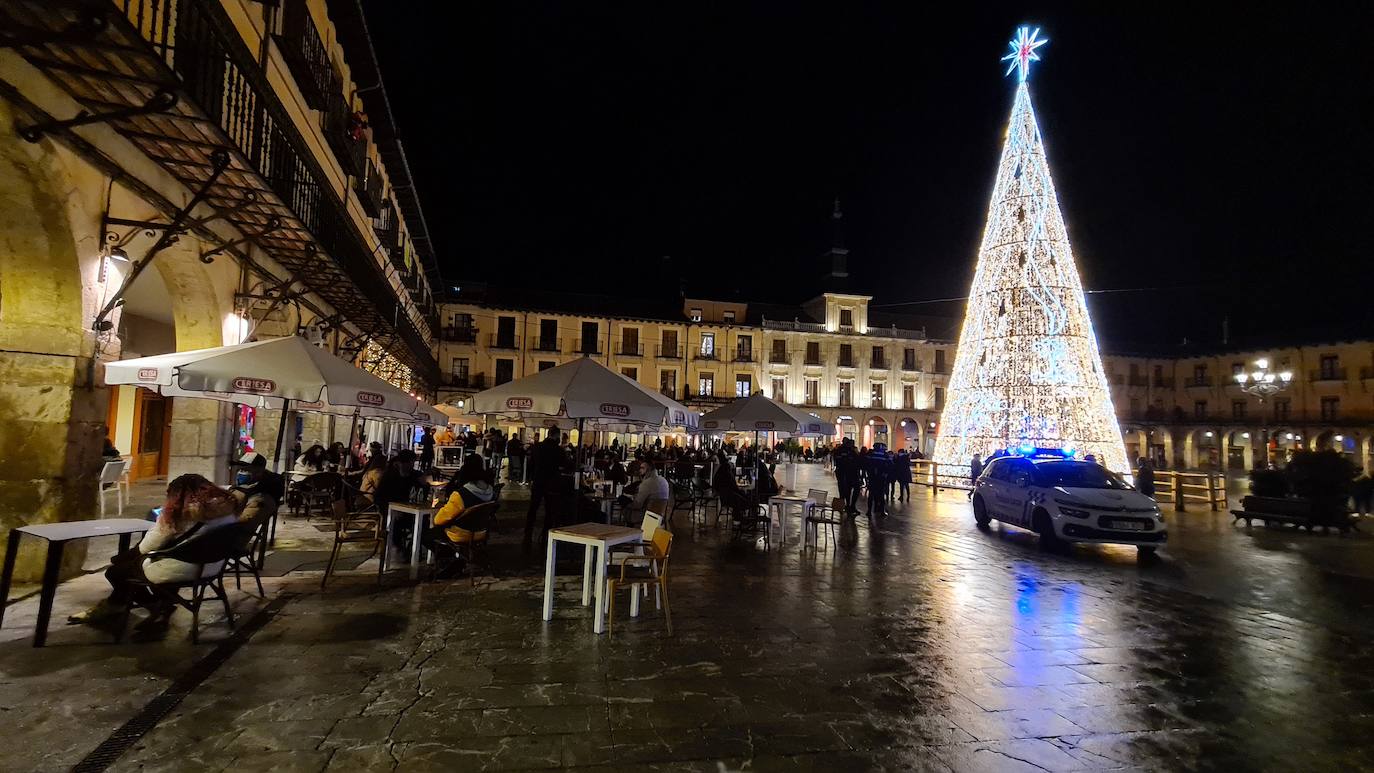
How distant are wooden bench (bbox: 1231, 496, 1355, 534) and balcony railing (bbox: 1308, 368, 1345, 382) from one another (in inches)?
1587

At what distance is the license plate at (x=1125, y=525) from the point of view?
28.6ft

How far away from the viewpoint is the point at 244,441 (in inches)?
410

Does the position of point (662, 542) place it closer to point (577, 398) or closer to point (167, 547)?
point (577, 398)

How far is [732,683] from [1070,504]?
24.4 ft

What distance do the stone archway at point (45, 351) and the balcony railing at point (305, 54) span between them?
4.38m

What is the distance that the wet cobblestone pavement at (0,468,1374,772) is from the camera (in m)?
3.04

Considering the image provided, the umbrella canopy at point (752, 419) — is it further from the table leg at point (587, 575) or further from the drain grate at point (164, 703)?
the drain grate at point (164, 703)

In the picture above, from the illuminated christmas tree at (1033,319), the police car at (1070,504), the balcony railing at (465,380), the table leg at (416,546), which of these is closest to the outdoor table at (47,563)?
the table leg at (416,546)

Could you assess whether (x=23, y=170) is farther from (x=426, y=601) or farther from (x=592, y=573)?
(x=592, y=573)

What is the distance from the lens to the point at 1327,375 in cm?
4156

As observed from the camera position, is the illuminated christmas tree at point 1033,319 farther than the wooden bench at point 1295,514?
Yes

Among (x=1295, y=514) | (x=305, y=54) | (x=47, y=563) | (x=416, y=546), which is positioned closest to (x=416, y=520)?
(x=416, y=546)

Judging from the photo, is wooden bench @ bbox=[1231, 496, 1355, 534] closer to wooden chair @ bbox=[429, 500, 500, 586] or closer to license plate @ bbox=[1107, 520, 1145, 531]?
license plate @ bbox=[1107, 520, 1145, 531]

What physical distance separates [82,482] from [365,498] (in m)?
2.50
